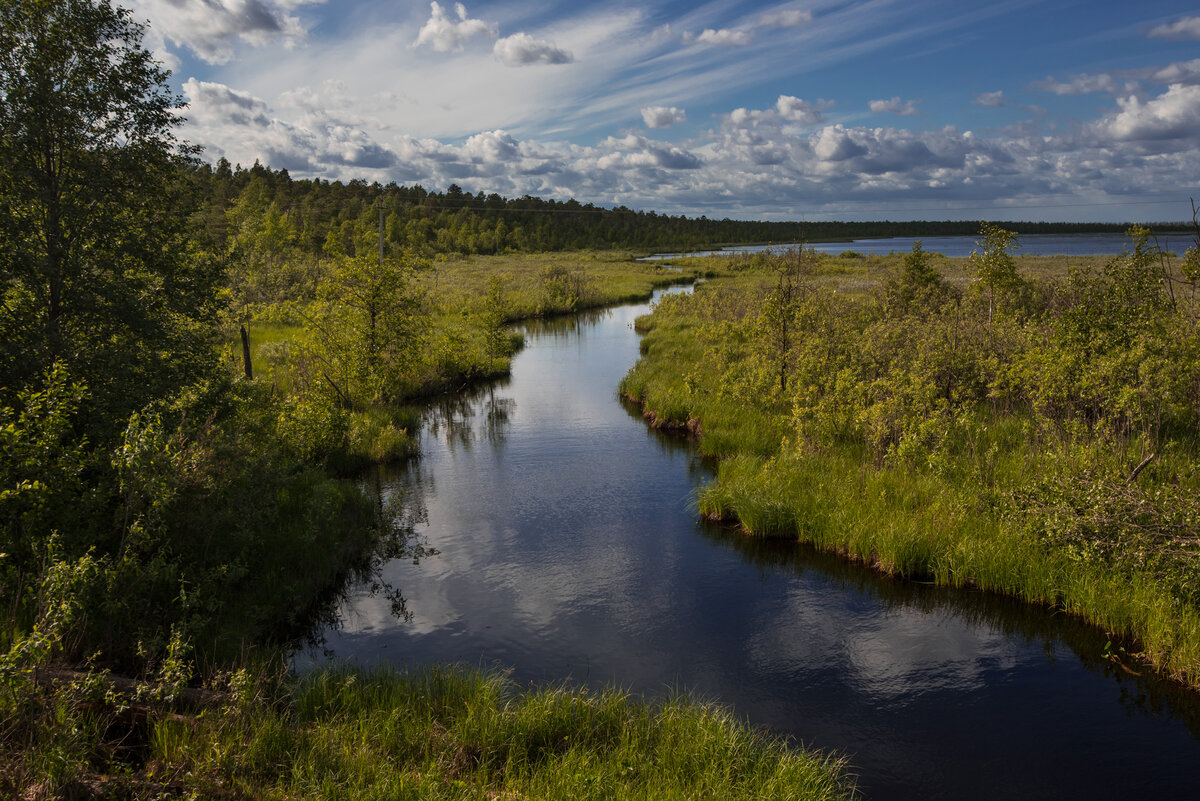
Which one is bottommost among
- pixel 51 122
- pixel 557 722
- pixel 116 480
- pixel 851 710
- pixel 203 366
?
pixel 851 710

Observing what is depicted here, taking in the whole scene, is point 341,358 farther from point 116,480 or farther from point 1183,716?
point 1183,716

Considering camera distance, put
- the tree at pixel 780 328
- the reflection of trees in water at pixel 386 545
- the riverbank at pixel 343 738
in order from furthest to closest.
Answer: the tree at pixel 780 328, the reflection of trees in water at pixel 386 545, the riverbank at pixel 343 738

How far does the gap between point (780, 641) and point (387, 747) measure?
7117mm

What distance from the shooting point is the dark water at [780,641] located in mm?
8977

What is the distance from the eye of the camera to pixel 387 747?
776 cm

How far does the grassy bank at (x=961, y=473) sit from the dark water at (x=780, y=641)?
2.28 ft

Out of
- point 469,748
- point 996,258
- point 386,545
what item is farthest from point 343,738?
point 996,258

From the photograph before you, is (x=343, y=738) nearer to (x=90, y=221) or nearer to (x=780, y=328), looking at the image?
(x=90, y=221)

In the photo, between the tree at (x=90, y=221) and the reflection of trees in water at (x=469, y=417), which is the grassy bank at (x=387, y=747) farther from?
the reflection of trees in water at (x=469, y=417)

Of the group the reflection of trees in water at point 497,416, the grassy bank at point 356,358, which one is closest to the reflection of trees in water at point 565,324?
the grassy bank at point 356,358

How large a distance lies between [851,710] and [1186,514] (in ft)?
21.2

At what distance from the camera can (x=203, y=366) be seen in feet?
41.9

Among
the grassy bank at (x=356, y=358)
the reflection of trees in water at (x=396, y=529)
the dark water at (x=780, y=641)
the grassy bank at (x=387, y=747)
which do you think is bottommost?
the dark water at (x=780, y=641)

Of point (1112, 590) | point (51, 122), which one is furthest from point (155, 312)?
point (1112, 590)
